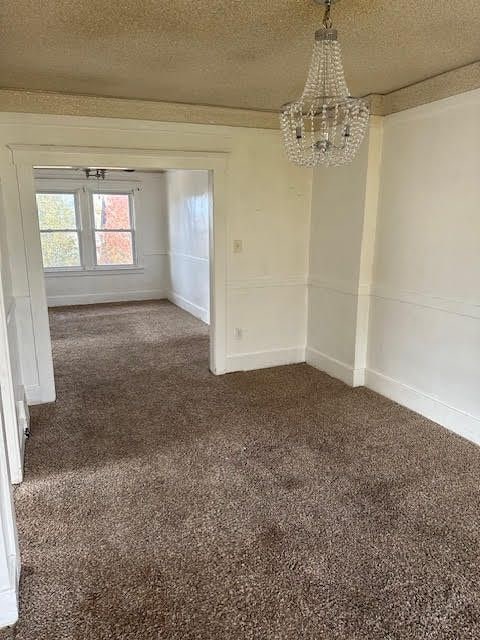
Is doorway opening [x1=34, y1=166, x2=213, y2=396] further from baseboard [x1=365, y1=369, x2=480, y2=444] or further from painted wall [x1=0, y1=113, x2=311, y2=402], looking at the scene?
baseboard [x1=365, y1=369, x2=480, y2=444]

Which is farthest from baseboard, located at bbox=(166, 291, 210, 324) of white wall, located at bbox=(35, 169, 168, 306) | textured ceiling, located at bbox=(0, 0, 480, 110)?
textured ceiling, located at bbox=(0, 0, 480, 110)

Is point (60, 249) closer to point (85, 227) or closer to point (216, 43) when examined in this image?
point (85, 227)

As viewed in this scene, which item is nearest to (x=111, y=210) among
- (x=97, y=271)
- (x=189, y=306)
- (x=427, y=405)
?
(x=97, y=271)

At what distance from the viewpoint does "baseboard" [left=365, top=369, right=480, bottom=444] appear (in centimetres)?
292

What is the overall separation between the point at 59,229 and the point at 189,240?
2.36 metres

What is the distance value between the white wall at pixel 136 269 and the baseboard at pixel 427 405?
529 cm

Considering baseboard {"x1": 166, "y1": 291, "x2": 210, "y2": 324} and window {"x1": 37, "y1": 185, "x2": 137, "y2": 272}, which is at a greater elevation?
window {"x1": 37, "y1": 185, "x2": 137, "y2": 272}

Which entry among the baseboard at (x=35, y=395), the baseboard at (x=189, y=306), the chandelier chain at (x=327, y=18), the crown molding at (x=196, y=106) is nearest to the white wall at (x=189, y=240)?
the baseboard at (x=189, y=306)

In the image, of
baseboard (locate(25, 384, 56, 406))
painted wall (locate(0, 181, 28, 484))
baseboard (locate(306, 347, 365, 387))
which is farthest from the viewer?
baseboard (locate(306, 347, 365, 387))

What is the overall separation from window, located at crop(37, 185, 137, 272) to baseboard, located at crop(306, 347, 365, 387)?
4.68 metres

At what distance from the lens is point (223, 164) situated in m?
3.77

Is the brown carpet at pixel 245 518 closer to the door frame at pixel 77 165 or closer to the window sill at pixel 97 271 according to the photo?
the door frame at pixel 77 165

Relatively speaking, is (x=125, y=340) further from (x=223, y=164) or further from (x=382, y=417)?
(x=382, y=417)

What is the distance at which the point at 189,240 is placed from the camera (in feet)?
22.0
